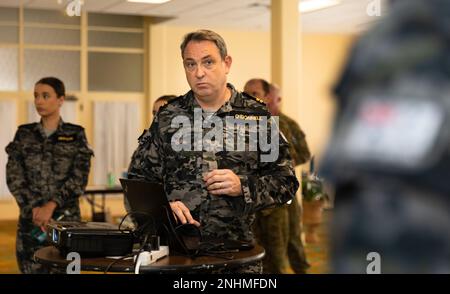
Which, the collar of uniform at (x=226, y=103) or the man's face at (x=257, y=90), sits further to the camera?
the man's face at (x=257, y=90)

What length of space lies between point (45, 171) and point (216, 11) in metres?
7.62

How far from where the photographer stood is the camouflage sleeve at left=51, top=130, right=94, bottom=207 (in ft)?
16.6

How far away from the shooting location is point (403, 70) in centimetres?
44

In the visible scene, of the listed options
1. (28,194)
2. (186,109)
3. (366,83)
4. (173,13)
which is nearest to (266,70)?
(173,13)

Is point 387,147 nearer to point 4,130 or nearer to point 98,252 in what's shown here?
point 98,252

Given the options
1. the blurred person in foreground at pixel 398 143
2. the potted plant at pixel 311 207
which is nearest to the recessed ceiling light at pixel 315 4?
the potted plant at pixel 311 207

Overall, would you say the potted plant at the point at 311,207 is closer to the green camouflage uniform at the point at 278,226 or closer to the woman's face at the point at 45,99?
the green camouflage uniform at the point at 278,226

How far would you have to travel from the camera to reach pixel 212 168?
114 inches

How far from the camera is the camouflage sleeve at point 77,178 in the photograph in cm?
505

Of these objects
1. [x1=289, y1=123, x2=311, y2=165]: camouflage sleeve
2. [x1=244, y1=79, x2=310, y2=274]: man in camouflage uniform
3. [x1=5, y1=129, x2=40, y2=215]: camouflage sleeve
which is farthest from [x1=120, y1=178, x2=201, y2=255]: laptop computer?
[x1=289, y1=123, x2=311, y2=165]: camouflage sleeve

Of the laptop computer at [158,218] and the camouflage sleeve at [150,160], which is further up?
the camouflage sleeve at [150,160]

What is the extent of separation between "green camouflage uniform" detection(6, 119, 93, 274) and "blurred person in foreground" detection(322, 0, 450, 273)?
15.5 ft

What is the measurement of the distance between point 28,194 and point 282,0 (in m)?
5.59

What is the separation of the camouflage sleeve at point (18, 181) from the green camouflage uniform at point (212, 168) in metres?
2.33
